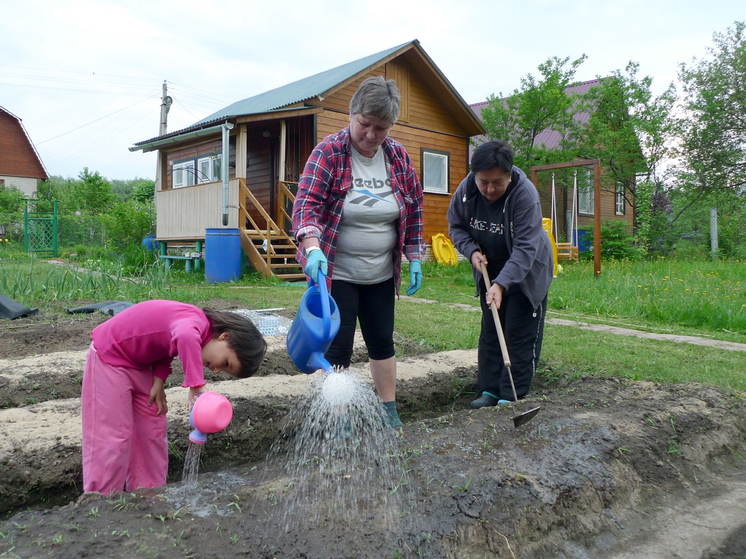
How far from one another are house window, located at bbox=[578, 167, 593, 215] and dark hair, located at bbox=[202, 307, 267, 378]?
1673 cm

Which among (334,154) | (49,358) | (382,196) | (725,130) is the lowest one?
(49,358)

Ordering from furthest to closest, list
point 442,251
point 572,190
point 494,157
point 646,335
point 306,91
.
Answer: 1. point 572,190
2. point 306,91
3. point 442,251
4. point 646,335
5. point 494,157

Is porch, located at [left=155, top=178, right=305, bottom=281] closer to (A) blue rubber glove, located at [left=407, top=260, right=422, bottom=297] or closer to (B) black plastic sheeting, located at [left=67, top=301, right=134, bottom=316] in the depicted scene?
(B) black plastic sheeting, located at [left=67, top=301, right=134, bottom=316]

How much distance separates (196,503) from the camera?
194 centimetres

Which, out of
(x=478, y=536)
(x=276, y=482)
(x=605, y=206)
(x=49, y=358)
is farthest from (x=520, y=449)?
(x=605, y=206)

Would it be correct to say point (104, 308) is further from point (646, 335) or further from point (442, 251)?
point (442, 251)

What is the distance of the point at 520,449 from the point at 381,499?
730mm

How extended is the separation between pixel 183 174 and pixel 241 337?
511 inches

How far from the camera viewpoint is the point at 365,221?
9.11 ft

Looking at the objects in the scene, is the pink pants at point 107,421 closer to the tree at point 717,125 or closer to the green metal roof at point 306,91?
the green metal roof at point 306,91

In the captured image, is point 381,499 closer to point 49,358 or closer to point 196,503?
point 196,503

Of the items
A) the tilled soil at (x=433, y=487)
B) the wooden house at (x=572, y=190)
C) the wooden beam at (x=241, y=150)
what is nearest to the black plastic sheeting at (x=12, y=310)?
the tilled soil at (x=433, y=487)

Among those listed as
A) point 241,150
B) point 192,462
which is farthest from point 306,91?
point 192,462

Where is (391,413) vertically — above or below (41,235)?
below
